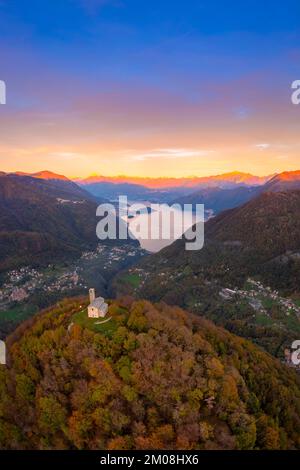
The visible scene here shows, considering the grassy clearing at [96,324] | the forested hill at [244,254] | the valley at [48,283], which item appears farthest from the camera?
the forested hill at [244,254]

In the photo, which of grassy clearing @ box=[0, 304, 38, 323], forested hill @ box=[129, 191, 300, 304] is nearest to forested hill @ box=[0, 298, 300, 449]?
grassy clearing @ box=[0, 304, 38, 323]

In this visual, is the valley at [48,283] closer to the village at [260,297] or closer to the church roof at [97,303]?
the village at [260,297]

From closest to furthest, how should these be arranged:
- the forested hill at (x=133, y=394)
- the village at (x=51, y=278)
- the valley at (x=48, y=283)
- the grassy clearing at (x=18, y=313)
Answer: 1. the forested hill at (x=133, y=394)
2. the grassy clearing at (x=18, y=313)
3. the valley at (x=48, y=283)
4. the village at (x=51, y=278)

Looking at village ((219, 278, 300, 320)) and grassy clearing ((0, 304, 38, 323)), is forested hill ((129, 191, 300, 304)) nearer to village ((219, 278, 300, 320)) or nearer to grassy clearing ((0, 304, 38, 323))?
village ((219, 278, 300, 320))

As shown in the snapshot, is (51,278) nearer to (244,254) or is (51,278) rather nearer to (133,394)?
(244,254)

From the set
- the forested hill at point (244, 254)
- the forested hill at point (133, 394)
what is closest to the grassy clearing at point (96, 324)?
the forested hill at point (133, 394)

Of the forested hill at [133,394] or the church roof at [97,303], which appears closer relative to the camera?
the forested hill at [133,394]

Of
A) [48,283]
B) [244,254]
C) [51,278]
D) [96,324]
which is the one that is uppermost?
[96,324]

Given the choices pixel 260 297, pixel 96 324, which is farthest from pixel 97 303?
pixel 260 297
